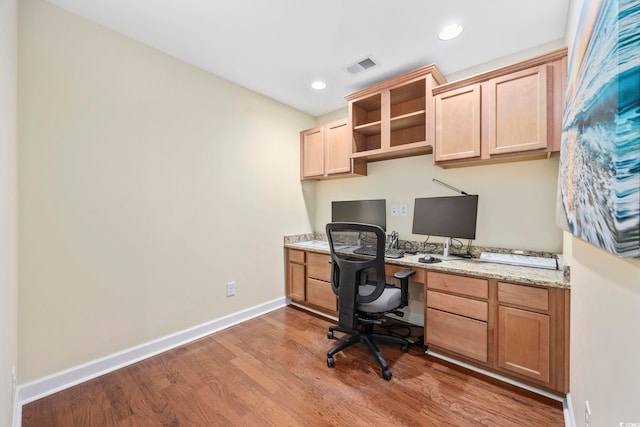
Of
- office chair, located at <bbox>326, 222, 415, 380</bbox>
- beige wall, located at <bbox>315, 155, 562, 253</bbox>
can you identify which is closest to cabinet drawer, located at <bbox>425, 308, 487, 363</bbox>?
office chair, located at <bbox>326, 222, 415, 380</bbox>

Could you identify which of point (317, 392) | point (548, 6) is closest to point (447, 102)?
point (548, 6)

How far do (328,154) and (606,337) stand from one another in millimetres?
2748

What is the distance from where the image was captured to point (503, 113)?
1991 millimetres

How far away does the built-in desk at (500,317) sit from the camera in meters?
1.58

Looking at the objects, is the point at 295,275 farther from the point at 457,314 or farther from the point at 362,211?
the point at 457,314

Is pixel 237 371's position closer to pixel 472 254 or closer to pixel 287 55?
pixel 472 254

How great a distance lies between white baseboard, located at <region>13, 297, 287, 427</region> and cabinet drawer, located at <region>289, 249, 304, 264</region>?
2.64 feet

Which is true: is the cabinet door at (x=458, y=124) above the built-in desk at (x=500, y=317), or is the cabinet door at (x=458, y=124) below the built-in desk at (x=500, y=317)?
above

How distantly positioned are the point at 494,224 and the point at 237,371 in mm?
2499

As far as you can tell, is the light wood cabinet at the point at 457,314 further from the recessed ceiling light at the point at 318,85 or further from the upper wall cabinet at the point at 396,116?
the recessed ceiling light at the point at 318,85

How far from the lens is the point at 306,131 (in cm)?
348

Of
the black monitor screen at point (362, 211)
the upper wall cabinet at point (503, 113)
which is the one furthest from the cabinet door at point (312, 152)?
the upper wall cabinet at point (503, 113)

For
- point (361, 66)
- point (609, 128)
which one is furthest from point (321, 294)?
point (609, 128)

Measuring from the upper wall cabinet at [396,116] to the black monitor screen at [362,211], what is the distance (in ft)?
1.77
